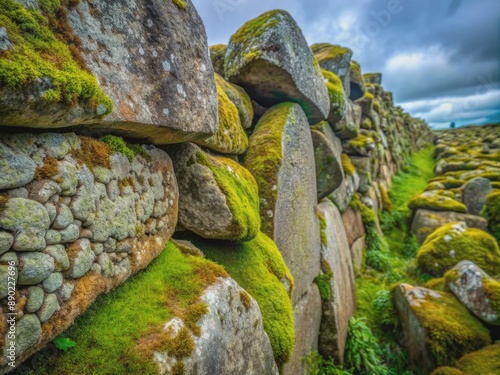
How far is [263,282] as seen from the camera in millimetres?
3971

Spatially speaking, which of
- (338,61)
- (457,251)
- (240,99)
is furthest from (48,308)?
(457,251)

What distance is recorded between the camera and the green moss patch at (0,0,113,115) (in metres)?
1.51

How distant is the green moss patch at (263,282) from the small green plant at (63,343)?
6.35ft

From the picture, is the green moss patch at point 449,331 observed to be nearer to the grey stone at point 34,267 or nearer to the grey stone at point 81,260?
the grey stone at point 81,260

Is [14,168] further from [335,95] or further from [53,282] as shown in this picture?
[335,95]

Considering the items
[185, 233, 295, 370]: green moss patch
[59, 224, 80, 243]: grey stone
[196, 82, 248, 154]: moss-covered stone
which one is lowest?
[185, 233, 295, 370]: green moss patch

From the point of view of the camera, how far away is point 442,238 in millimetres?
9664

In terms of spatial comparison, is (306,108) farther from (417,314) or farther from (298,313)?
(417,314)

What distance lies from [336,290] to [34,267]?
631 cm

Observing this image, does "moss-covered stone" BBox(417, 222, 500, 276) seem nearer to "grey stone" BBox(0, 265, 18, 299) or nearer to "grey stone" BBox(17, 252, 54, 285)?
"grey stone" BBox(17, 252, 54, 285)

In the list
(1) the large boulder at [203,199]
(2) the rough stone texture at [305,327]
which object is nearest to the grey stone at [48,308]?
(1) the large boulder at [203,199]

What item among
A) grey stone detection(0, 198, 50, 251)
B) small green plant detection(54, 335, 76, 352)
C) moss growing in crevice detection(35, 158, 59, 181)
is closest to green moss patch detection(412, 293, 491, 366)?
small green plant detection(54, 335, 76, 352)

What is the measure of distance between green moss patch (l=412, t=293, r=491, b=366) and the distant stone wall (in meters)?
6.34

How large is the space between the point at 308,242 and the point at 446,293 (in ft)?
14.0
